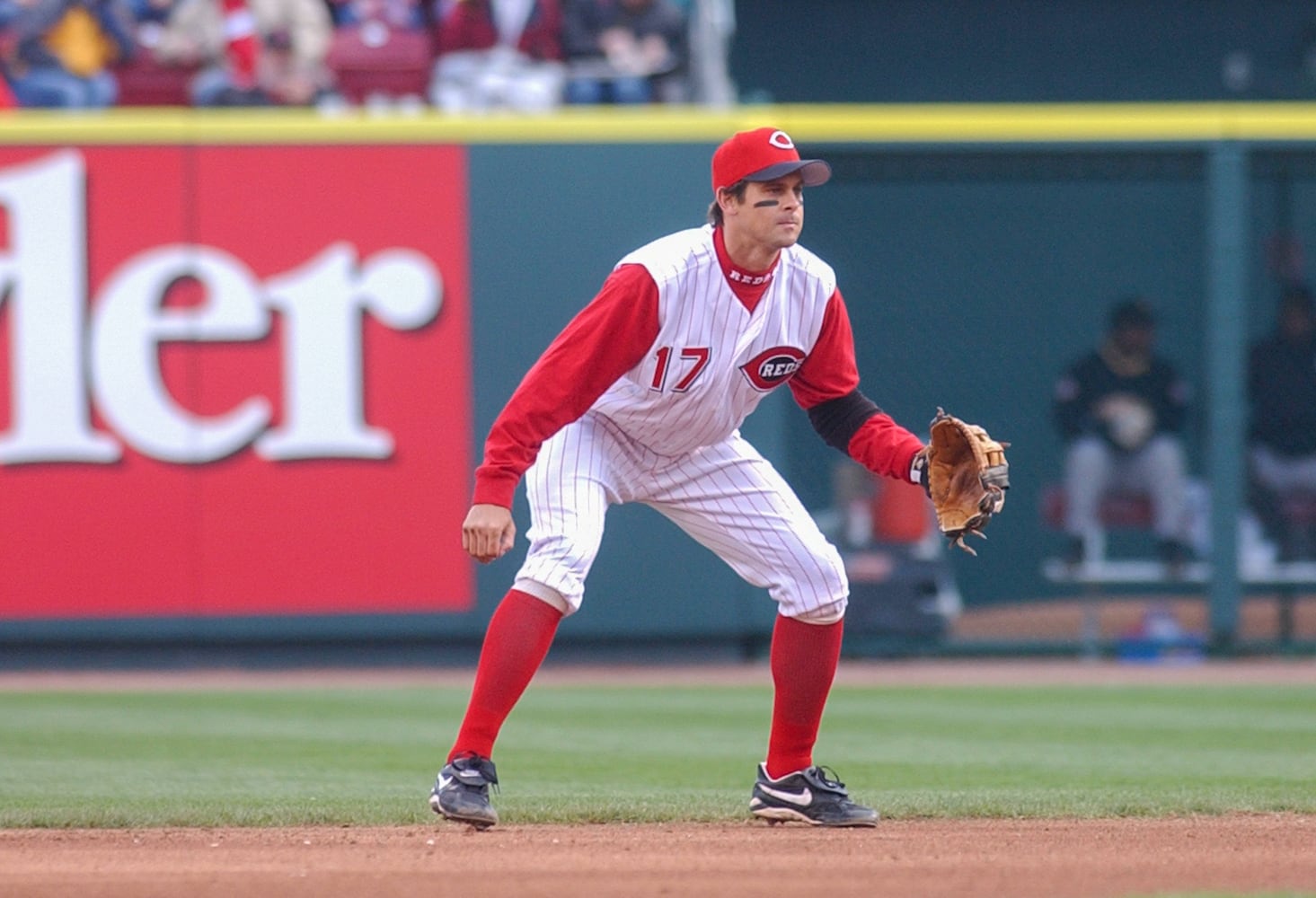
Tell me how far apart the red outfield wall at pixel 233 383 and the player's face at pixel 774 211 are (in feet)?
19.9

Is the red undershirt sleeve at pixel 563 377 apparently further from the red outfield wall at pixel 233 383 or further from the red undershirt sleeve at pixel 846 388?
the red outfield wall at pixel 233 383

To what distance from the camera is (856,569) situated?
1091 centimetres

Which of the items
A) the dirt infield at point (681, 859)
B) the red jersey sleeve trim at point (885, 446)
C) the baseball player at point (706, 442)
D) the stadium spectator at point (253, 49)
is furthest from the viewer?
the stadium spectator at point (253, 49)

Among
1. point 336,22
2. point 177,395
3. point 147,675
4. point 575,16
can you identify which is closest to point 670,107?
point 575,16

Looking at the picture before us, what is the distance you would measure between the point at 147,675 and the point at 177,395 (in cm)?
156

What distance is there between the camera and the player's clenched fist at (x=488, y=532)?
4438 mm

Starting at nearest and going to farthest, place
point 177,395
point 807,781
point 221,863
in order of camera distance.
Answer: point 221,863
point 807,781
point 177,395

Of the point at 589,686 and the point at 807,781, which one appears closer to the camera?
the point at 807,781

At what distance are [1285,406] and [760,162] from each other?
781cm

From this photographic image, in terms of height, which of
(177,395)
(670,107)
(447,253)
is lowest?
(177,395)

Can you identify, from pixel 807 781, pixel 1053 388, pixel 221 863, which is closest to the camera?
pixel 221 863

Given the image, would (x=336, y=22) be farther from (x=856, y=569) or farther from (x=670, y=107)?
(x=856, y=569)

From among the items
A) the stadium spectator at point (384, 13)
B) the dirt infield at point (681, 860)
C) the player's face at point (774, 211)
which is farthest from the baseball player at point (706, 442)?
the stadium spectator at point (384, 13)

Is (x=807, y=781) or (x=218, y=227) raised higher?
(x=218, y=227)
